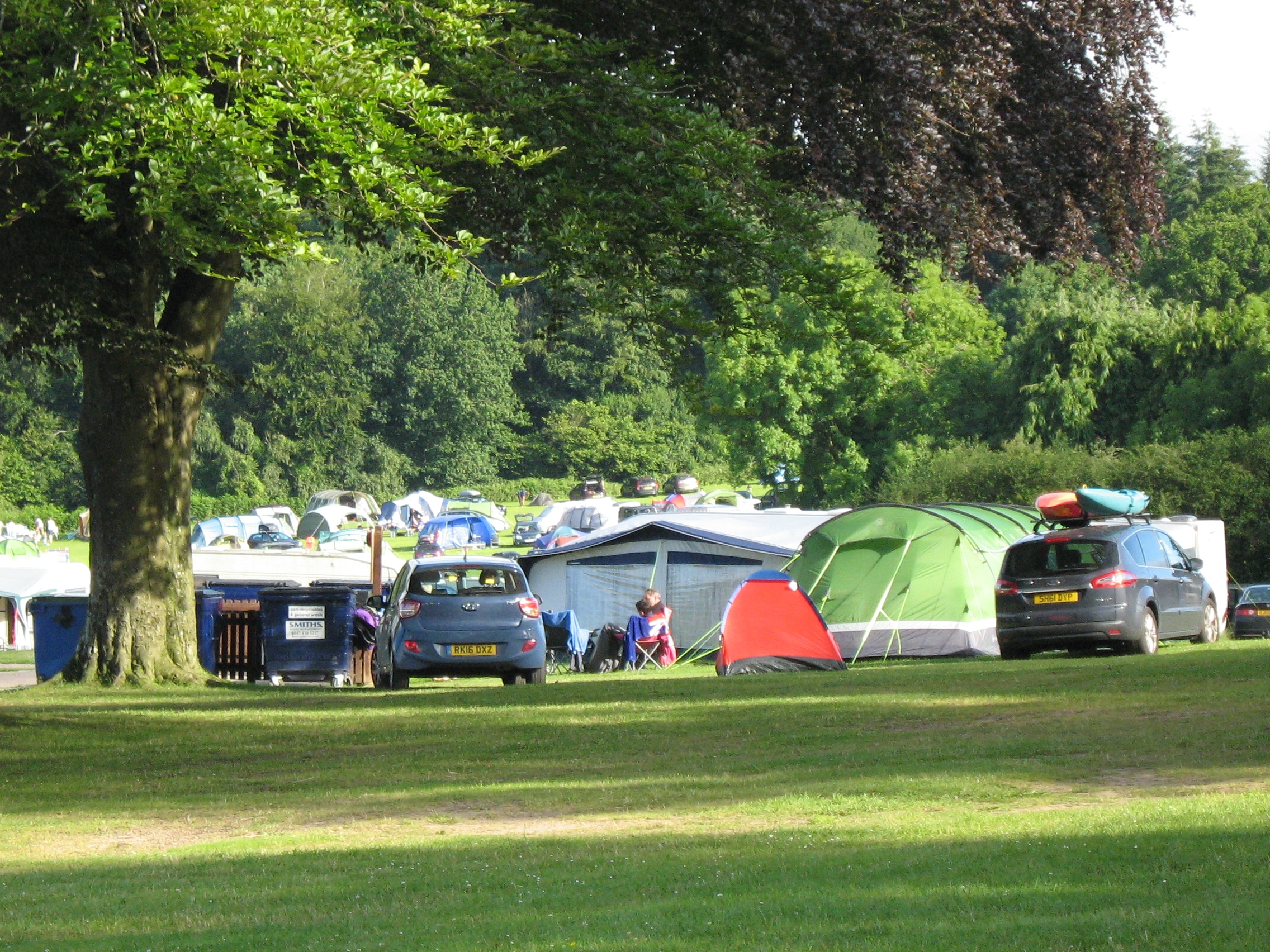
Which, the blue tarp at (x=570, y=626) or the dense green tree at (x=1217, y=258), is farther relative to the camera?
the dense green tree at (x=1217, y=258)

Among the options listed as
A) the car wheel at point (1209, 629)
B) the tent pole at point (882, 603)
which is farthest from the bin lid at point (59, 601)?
the car wheel at point (1209, 629)

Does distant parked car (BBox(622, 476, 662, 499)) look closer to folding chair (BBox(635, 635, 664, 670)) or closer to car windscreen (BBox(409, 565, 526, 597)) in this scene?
folding chair (BBox(635, 635, 664, 670))

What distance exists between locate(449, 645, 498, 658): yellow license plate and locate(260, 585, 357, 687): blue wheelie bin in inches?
97.2

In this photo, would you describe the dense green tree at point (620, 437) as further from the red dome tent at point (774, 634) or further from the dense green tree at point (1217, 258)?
the red dome tent at point (774, 634)

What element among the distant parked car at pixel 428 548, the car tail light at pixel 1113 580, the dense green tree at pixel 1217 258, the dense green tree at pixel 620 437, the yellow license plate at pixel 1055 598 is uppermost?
the dense green tree at pixel 1217 258

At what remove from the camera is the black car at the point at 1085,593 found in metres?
18.8

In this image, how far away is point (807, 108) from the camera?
13508mm

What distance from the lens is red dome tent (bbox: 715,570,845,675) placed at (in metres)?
20.3

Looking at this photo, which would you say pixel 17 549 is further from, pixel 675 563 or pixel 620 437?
pixel 620 437

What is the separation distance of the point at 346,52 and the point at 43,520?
78560mm

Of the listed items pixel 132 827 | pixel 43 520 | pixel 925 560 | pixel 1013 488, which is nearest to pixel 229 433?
pixel 43 520

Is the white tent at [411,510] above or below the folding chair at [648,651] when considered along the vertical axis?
above

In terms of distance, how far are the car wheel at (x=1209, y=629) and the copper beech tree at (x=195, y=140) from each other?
13323 millimetres

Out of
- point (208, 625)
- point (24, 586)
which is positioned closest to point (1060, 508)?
point (208, 625)
